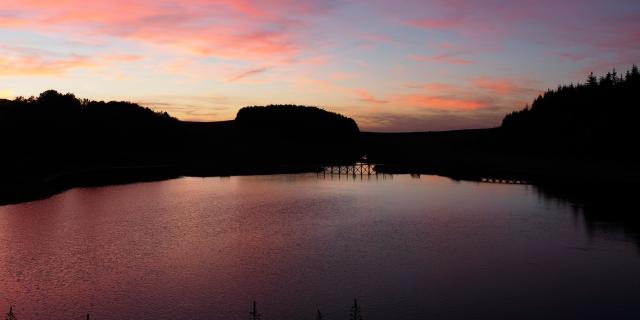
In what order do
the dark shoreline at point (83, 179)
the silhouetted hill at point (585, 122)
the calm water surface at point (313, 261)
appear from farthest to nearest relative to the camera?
the silhouetted hill at point (585, 122) < the dark shoreline at point (83, 179) < the calm water surface at point (313, 261)

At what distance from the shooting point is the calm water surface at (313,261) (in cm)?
2325

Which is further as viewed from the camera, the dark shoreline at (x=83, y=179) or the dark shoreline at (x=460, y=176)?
the dark shoreline at (x=460, y=176)

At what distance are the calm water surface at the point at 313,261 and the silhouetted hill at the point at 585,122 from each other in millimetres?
45746

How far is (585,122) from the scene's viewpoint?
→ 356ft

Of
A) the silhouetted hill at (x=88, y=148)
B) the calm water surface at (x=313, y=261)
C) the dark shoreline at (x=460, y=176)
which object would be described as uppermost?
the silhouetted hill at (x=88, y=148)

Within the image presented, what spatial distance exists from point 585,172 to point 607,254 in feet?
215

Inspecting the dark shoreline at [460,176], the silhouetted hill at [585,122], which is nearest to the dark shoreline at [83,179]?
the dark shoreline at [460,176]

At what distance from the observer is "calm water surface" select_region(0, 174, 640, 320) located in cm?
2325

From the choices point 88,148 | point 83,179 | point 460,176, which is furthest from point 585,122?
point 88,148

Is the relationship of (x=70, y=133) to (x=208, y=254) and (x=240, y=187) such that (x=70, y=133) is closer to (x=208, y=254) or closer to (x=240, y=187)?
(x=240, y=187)

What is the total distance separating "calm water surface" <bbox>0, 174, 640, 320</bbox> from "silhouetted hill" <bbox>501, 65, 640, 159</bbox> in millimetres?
45746

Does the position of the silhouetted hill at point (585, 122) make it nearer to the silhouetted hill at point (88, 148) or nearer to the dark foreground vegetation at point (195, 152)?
the dark foreground vegetation at point (195, 152)

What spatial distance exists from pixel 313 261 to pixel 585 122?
93.7 metres

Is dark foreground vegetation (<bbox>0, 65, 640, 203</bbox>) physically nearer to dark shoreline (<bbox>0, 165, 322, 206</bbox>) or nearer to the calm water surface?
dark shoreline (<bbox>0, 165, 322, 206</bbox>)
